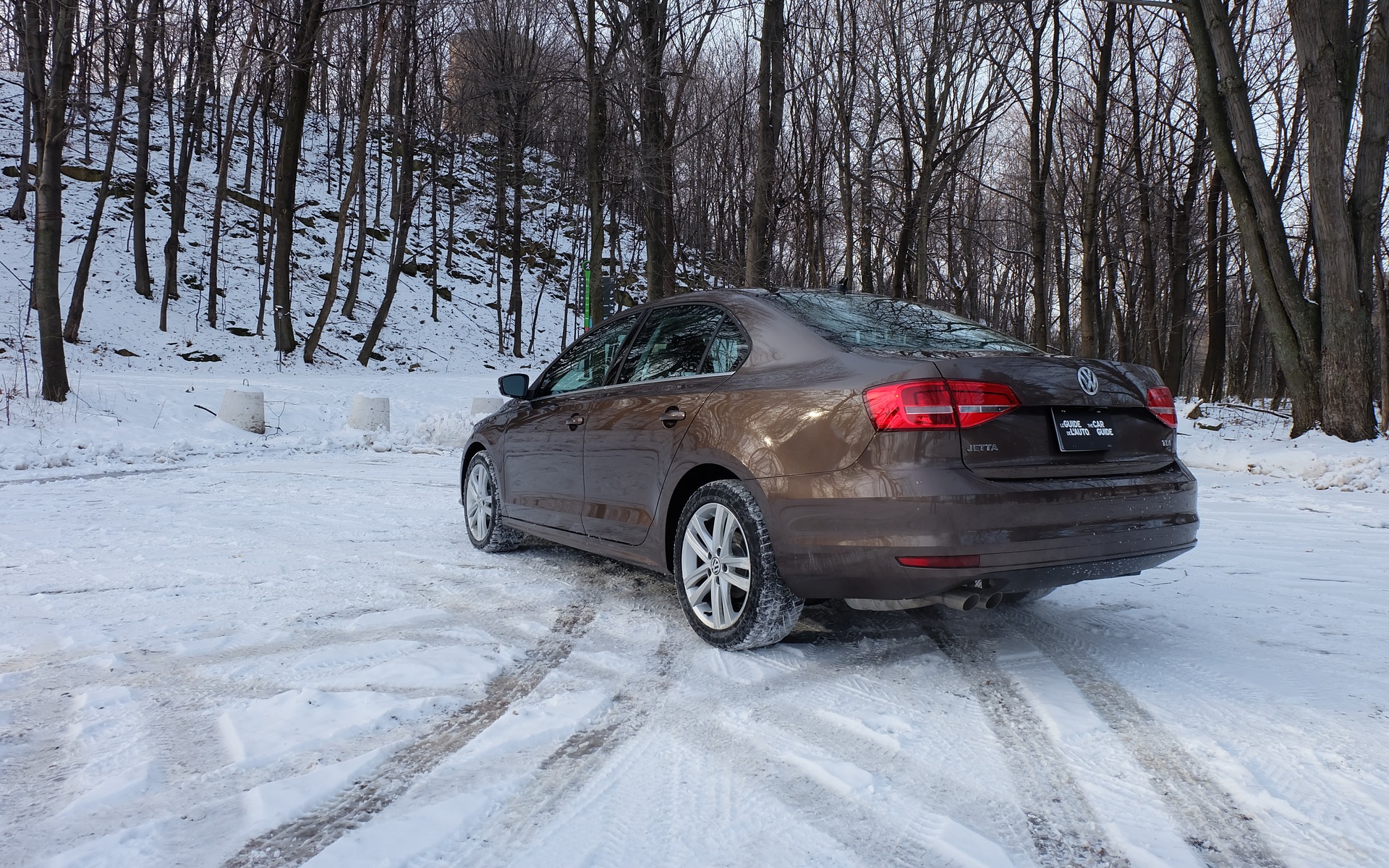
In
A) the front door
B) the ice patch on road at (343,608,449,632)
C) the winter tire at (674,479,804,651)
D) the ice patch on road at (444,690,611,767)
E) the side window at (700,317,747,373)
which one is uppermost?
the side window at (700,317,747,373)

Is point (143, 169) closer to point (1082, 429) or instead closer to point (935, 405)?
point (935, 405)

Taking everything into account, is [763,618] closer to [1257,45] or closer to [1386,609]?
[1386,609]

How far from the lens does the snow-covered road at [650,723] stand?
6.79 ft

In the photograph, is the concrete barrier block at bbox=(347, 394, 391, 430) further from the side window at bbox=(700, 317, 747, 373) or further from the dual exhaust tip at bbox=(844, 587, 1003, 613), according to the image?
the dual exhaust tip at bbox=(844, 587, 1003, 613)

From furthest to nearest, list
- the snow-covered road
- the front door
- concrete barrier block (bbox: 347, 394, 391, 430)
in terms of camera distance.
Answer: concrete barrier block (bbox: 347, 394, 391, 430) < the front door < the snow-covered road

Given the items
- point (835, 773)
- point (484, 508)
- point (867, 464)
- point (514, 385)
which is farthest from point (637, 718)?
point (484, 508)

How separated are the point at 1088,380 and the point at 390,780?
2.82m

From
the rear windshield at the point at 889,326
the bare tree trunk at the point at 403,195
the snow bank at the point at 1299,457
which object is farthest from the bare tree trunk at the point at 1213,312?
the bare tree trunk at the point at 403,195

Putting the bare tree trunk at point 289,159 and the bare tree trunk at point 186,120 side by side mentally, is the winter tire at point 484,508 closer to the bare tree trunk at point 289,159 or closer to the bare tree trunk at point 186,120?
the bare tree trunk at point 289,159

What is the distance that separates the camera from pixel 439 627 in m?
3.81

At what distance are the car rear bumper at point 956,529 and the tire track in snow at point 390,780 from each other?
43.3 inches

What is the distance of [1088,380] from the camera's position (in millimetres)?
3297

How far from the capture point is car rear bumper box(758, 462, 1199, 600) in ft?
9.55

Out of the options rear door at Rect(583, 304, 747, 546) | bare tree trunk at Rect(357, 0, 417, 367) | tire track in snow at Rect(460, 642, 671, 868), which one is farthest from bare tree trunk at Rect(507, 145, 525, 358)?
tire track in snow at Rect(460, 642, 671, 868)
